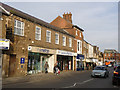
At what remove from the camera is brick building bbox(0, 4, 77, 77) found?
55.2 ft

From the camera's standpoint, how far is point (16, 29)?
18359mm

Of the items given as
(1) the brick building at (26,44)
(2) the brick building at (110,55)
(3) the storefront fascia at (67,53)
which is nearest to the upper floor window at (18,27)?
(1) the brick building at (26,44)

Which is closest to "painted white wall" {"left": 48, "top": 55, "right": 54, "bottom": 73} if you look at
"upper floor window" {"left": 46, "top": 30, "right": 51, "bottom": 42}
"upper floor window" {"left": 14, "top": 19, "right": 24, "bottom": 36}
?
"upper floor window" {"left": 46, "top": 30, "right": 51, "bottom": 42}

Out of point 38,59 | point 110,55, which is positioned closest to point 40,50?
point 38,59

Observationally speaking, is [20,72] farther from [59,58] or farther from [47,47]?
[59,58]

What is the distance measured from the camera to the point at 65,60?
3167 cm

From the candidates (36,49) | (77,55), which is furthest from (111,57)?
(36,49)

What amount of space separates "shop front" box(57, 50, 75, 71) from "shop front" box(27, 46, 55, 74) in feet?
8.63

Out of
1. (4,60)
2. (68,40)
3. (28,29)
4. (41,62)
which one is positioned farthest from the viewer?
(68,40)

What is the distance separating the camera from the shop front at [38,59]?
2072cm

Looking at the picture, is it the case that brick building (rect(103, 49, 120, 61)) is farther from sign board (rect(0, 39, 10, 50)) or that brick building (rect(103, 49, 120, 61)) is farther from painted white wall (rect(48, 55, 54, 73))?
sign board (rect(0, 39, 10, 50))

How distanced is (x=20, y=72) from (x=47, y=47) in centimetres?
677

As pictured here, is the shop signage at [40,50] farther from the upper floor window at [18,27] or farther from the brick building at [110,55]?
the brick building at [110,55]

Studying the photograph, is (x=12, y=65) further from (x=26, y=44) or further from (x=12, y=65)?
(x=26, y=44)
